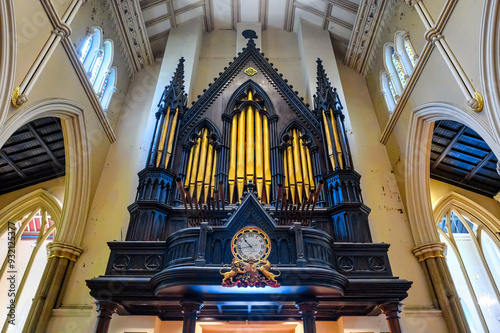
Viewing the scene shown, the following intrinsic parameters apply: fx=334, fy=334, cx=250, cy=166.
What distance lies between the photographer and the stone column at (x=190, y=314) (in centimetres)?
473

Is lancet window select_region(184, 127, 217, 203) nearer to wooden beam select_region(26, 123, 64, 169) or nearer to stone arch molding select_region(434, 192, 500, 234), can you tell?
wooden beam select_region(26, 123, 64, 169)

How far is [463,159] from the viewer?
29.2ft

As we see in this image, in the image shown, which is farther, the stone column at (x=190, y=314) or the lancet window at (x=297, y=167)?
the lancet window at (x=297, y=167)

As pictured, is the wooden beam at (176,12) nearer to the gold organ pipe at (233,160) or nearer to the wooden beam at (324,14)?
the wooden beam at (324,14)

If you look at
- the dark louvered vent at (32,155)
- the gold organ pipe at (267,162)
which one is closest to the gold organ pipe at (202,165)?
the gold organ pipe at (267,162)

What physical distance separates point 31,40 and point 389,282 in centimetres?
706

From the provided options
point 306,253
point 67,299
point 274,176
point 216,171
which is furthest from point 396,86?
point 67,299

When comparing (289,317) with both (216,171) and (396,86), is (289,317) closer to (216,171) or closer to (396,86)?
(216,171)

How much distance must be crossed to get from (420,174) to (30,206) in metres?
10.2

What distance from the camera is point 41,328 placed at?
248 inches

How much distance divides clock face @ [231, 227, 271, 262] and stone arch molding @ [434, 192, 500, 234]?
6.36 meters

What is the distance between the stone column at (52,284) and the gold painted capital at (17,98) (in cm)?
317

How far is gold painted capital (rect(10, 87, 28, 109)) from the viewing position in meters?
5.24

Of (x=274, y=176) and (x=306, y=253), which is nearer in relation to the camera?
(x=306, y=253)
